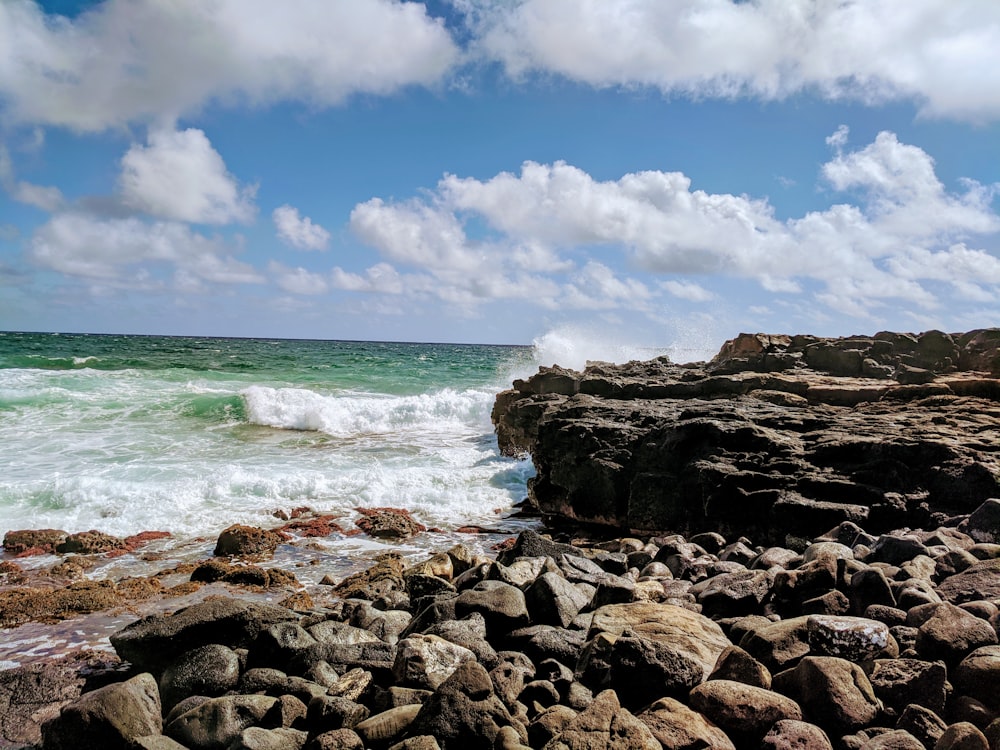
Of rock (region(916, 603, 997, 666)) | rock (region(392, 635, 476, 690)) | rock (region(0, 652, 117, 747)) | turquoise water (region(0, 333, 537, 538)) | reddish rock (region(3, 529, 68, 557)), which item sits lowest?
reddish rock (region(3, 529, 68, 557))

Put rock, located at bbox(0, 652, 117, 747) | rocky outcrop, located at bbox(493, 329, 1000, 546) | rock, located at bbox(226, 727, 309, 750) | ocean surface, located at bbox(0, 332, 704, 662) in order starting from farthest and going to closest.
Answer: ocean surface, located at bbox(0, 332, 704, 662), rocky outcrop, located at bbox(493, 329, 1000, 546), rock, located at bbox(0, 652, 117, 747), rock, located at bbox(226, 727, 309, 750)

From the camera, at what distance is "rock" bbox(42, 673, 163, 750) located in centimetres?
406

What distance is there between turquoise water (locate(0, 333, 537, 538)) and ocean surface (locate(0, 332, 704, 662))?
0.04 metres

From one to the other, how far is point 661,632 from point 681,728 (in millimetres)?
1198

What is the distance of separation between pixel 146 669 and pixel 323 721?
2.45 metres

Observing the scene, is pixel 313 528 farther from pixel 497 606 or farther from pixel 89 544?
pixel 497 606

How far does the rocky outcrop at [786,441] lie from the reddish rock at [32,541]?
7.99 m

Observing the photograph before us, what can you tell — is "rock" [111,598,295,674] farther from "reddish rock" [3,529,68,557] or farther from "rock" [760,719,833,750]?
"reddish rock" [3,529,68,557]

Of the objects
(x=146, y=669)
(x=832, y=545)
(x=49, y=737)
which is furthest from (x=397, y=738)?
(x=832, y=545)

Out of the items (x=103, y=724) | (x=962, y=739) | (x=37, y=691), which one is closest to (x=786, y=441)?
(x=962, y=739)

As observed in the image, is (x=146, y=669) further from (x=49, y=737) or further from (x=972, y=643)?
(x=972, y=643)

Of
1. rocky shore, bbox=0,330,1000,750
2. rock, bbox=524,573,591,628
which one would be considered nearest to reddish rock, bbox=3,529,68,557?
rocky shore, bbox=0,330,1000,750

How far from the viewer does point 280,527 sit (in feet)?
35.4

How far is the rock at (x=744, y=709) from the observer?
340 centimetres
